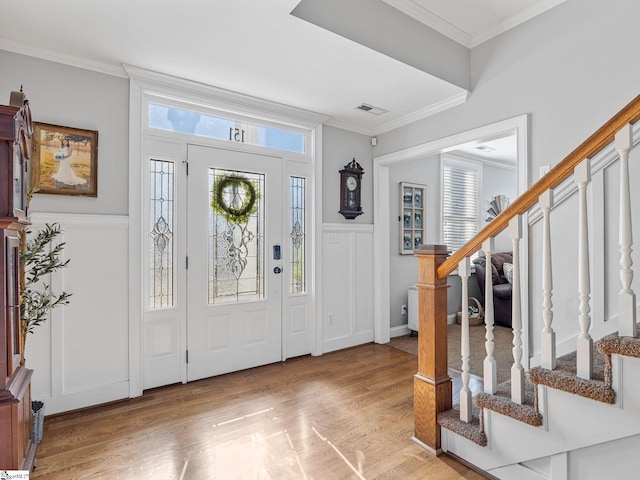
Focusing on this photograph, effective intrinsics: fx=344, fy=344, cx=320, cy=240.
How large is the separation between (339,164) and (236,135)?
1.21 m

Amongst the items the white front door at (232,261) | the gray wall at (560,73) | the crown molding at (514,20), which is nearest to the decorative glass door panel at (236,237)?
the white front door at (232,261)

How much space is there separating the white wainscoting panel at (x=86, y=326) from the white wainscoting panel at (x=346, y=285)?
1926 mm

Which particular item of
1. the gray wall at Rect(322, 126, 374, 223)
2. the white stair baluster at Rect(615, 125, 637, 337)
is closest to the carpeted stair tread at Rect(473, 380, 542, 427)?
the white stair baluster at Rect(615, 125, 637, 337)

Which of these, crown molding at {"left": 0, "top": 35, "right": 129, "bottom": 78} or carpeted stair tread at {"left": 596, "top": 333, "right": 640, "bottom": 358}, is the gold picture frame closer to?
crown molding at {"left": 0, "top": 35, "right": 129, "bottom": 78}

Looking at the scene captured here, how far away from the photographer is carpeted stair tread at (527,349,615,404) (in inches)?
51.9

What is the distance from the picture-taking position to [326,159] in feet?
12.5

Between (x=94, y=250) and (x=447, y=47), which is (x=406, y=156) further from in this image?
(x=94, y=250)

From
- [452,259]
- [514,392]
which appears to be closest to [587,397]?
[514,392]

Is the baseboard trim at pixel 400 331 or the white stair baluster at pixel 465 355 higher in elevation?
the white stair baluster at pixel 465 355

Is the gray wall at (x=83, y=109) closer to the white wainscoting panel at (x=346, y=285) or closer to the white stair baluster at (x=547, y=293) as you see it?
the white wainscoting panel at (x=346, y=285)

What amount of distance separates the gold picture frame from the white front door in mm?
715

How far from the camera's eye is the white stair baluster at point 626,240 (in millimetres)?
1281

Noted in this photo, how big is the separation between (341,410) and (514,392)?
127cm

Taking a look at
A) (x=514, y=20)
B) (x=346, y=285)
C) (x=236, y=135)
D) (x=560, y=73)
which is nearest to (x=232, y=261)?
(x=236, y=135)
